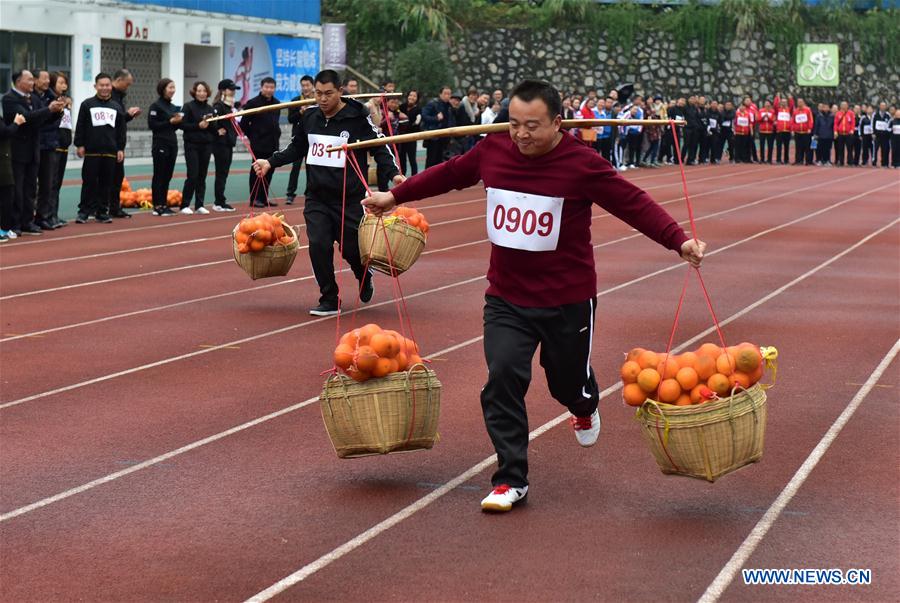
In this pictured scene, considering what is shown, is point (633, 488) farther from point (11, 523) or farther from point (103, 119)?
point (103, 119)

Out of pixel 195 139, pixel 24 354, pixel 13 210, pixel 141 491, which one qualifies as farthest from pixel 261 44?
pixel 141 491

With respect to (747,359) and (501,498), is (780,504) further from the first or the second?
(501,498)

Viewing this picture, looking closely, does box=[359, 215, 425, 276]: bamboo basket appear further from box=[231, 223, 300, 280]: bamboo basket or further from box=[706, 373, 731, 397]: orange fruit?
box=[706, 373, 731, 397]: orange fruit

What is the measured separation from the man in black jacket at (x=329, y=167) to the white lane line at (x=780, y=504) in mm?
4143

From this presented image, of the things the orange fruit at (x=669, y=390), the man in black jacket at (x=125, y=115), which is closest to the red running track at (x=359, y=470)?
the orange fruit at (x=669, y=390)

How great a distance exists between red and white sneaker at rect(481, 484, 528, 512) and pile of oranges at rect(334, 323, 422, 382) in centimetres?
79

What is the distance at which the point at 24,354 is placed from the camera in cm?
1070

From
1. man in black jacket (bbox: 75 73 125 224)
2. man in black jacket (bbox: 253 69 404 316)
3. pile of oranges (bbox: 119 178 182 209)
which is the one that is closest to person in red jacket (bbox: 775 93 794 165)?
pile of oranges (bbox: 119 178 182 209)

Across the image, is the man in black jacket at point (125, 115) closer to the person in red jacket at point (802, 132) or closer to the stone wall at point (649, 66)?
the person in red jacket at point (802, 132)

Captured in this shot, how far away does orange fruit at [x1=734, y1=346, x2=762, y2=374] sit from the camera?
21.2 feet

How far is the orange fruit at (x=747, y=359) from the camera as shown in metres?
6.47

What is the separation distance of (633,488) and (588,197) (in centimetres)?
145

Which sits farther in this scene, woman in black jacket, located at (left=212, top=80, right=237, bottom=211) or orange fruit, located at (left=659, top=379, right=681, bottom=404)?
woman in black jacket, located at (left=212, top=80, right=237, bottom=211)

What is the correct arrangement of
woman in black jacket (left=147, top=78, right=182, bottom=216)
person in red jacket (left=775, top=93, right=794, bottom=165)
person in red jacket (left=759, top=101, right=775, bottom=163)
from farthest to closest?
person in red jacket (left=759, top=101, right=775, bottom=163), person in red jacket (left=775, top=93, right=794, bottom=165), woman in black jacket (left=147, top=78, right=182, bottom=216)
